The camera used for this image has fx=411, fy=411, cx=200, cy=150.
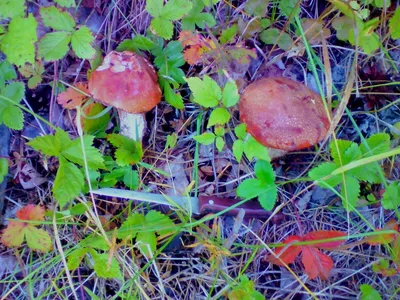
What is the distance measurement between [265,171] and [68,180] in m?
1.05

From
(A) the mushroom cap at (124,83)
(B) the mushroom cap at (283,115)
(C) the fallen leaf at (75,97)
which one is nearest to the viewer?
(B) the mushroom cap at (283,115)

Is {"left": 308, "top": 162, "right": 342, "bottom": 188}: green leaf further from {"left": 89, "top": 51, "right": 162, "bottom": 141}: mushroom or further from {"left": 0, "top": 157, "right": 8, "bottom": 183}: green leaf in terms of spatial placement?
{"left": 0, "top": 157, "right": 8, "bottom": 183}: green leaf

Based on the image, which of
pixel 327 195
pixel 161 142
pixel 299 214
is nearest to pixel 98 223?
pixel 161 142

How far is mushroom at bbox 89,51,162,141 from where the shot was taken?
6.97 feet

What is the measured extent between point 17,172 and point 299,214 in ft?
5.51

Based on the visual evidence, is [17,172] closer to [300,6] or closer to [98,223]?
[98,223]

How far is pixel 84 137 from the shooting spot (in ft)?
7.03

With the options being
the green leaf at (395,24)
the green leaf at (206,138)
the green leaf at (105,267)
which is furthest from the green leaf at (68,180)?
the green leaf at (395,24)

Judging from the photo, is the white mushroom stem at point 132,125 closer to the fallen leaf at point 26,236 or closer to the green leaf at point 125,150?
the green leaf at point 125,150

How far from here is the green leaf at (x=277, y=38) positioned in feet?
7.86

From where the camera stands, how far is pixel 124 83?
2123mm

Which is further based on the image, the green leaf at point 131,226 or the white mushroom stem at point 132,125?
the white mushroom stem at point 132,125

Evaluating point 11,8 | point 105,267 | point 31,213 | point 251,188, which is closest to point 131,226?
point 105,267

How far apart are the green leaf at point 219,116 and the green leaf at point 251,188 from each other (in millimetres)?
359
